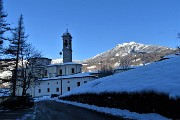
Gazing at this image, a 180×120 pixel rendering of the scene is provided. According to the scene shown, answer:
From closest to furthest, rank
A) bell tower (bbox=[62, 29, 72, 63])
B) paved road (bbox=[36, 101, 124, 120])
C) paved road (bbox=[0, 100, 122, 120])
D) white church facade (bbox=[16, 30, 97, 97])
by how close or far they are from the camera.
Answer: paved road (bbox=[36, 101, 124, 120]) < paved road (bbox=[0, 100, 122, 120]) < white church facade (bbox=[16, 30, 97, 97]) < bell tower (bbox=[62, 29, 72, 63])

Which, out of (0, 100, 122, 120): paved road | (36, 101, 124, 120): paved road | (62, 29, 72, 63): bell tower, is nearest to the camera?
(36, 101, 124, 120): paved road

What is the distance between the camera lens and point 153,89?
1428 centimetres

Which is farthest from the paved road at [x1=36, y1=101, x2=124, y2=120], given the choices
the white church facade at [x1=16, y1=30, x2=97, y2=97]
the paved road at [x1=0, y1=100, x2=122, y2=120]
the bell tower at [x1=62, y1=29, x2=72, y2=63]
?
the bell tower at [x1=62, y1=29, x2=72, y2=63]

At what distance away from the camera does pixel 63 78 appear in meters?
108

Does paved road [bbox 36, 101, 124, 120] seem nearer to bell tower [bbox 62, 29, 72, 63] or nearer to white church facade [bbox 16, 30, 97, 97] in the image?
white church facade [bbox 16, 30, 97, 97]

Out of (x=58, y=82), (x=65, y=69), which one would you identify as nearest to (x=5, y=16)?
(x=58, y=82)

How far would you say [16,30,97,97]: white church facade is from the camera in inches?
4139

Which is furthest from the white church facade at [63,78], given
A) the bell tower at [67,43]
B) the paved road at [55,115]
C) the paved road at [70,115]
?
the paved road at [70,115]

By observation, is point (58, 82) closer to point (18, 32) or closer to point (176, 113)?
point (18, 32)

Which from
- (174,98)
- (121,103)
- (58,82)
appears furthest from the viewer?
(58,82)

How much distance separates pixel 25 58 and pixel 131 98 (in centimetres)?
4308

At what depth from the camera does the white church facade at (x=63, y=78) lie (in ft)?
345

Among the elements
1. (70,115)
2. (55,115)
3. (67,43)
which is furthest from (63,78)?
(70,115)

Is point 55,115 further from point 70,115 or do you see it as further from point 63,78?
point 63,78
